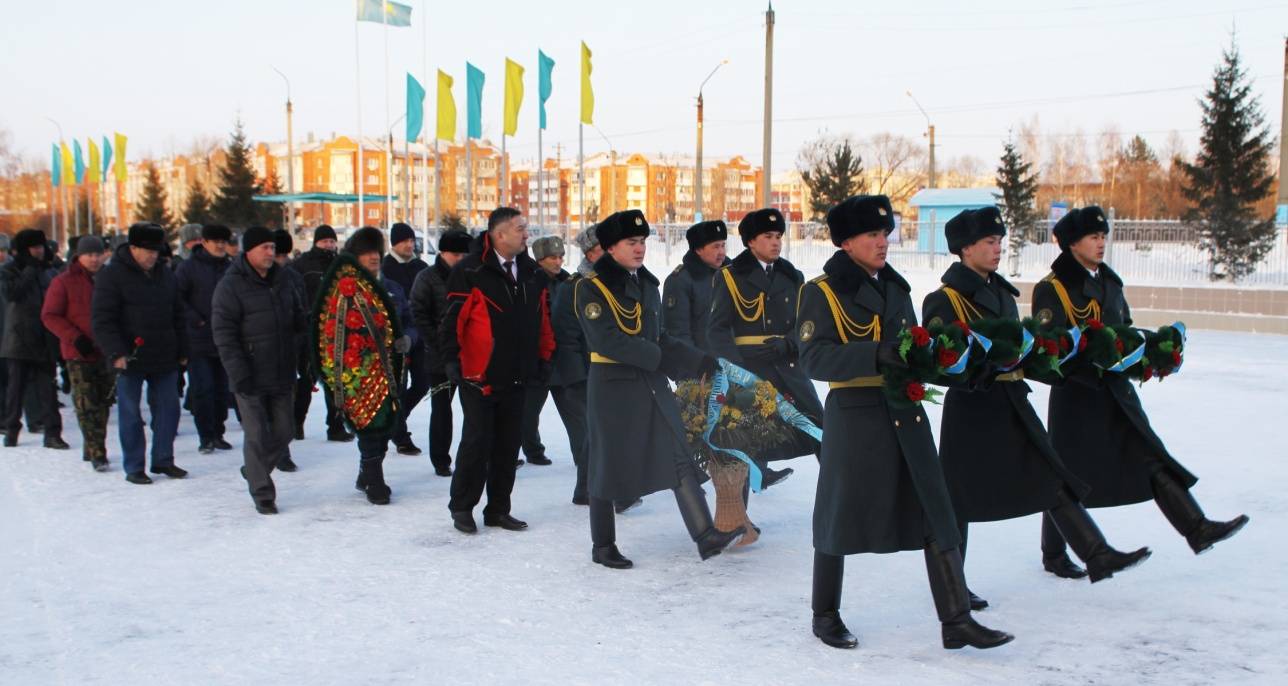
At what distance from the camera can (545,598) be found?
5.69 m

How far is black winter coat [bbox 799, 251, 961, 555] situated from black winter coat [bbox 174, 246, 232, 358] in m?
6.73

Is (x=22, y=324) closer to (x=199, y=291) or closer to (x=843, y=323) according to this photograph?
(x=199, y=291)

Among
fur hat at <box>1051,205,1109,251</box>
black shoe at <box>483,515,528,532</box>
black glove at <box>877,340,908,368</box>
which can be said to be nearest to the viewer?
black glove at <box>877,340,908,368</box>

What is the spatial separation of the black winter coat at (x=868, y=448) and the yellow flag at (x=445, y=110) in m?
31.2

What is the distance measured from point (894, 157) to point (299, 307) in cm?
8411

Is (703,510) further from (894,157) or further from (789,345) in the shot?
(894,157)

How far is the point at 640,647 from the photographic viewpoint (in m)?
4.92

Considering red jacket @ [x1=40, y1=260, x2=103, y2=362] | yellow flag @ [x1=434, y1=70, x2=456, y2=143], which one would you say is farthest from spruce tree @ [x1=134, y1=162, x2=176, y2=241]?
red jacket @ [x1=40, y1=260, x2=103, y2=362]

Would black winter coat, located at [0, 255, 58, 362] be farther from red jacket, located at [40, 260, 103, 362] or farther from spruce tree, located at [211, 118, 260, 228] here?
spruce tree, located at [211, 118, 260, 228]

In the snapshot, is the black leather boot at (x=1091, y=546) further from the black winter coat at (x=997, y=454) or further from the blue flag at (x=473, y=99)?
the blue flag at (x=473, y=99)

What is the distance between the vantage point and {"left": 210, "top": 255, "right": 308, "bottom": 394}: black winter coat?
7.67 meters

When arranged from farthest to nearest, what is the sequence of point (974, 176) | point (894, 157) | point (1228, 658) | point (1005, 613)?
1. point (974, 176)
2. point (894, 157)
3. point (1005, 613)
4. point (1228, 658)

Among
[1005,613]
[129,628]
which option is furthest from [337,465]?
[1005,613]

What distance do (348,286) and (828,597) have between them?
13.9ft
